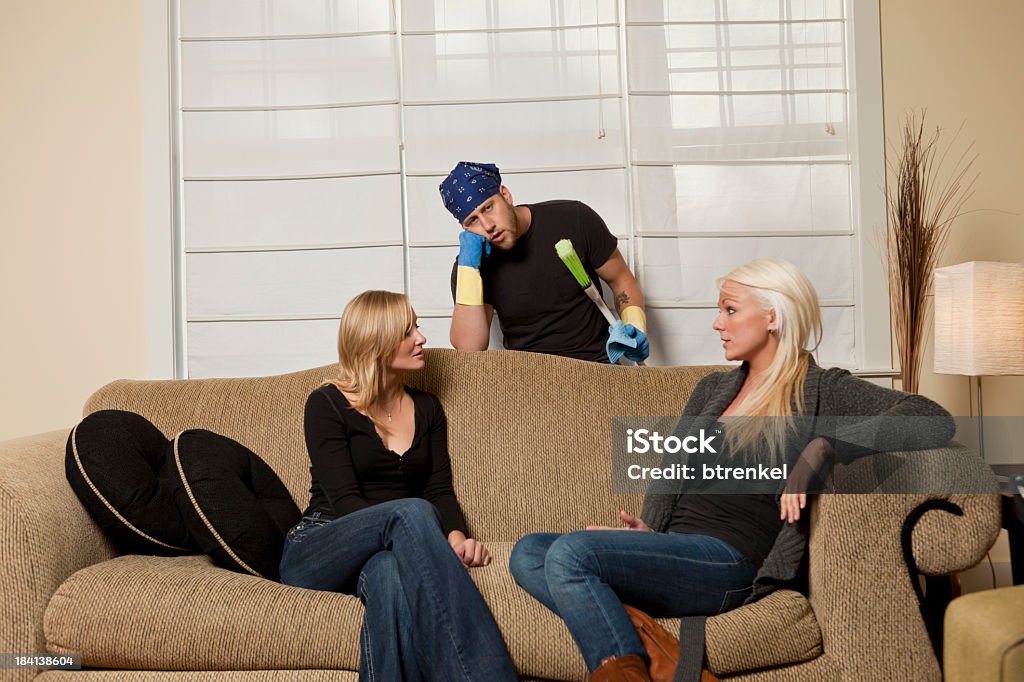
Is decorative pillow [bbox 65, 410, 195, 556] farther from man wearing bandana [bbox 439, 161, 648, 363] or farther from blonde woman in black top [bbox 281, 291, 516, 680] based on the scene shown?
man wearing bandana [bbox 439, 161, 648, 363]

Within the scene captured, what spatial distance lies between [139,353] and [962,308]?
2.68 meters

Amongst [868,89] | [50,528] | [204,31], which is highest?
[204,31]

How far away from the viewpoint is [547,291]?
281cm

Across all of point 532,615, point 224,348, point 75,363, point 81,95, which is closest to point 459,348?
point 224,348

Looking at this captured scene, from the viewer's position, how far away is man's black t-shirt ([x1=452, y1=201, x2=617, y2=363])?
281 cm

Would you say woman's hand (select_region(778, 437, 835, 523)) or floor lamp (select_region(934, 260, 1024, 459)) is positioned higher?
floor lamp (select_region(934, 260, 1024, 459))

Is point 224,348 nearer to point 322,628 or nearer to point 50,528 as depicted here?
point 50,528

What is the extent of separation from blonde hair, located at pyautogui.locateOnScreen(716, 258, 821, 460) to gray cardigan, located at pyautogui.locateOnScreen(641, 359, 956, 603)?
0.12 feet

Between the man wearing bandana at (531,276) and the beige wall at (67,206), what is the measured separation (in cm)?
123

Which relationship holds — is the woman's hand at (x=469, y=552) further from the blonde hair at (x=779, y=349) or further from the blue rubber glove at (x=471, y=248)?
the blue rubber glove at (x=471, y=248)

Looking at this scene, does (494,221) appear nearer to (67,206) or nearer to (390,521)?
(390,521)

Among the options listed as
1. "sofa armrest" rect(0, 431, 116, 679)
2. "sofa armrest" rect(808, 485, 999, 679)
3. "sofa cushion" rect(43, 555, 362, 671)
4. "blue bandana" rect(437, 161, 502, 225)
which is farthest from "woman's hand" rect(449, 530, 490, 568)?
"blue bandana" rect(437, 161, 502, 225)

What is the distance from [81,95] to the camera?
321cm

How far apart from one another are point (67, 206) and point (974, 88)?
322cm
